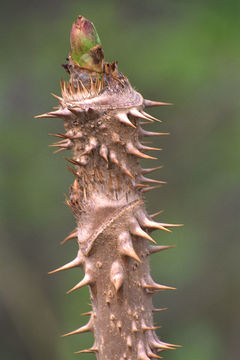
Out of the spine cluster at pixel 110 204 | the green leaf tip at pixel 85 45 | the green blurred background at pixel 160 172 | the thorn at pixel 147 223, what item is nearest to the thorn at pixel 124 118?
the spine cluster at pixel 110 204

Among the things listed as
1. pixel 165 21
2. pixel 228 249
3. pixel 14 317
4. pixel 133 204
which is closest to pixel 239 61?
pixel 165 21

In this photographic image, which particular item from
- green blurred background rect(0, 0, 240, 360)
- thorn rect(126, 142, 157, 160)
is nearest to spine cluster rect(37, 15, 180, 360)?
thorn rect(126, 142, 157, 160)

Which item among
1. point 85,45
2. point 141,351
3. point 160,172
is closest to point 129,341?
point 141,351

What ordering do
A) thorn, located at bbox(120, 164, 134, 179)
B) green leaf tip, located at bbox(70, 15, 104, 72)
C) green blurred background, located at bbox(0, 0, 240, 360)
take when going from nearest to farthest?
green leaf tip, located at bbox(70, 15, 104, 72)
thorn, located at bbox(120, 164, 134, 179)
green blurred background, located at bbox(0, 0, 240, 360)

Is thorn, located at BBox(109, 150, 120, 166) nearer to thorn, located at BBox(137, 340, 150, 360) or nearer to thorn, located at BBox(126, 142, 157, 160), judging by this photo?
thorn, located at BBox(126, 142, 157, 160)

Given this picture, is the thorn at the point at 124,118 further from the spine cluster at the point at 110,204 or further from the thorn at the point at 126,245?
the thorn at the point at 126,245

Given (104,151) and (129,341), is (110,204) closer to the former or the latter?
(104,151)
